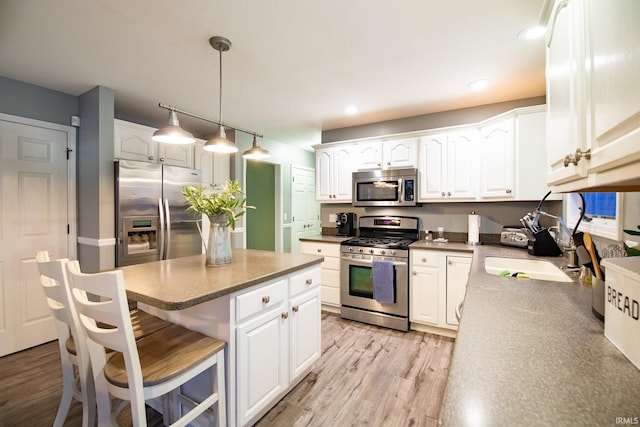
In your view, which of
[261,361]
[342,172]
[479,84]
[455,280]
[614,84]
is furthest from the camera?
[342,172]

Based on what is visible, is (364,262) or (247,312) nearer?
(247,312)

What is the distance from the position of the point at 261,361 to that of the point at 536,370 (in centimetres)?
136

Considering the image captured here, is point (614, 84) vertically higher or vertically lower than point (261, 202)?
higher

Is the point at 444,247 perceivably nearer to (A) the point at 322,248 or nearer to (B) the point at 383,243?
(B) the point at 383,243

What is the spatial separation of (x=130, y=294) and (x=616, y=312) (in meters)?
1.82

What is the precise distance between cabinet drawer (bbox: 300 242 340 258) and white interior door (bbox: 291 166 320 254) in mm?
1582

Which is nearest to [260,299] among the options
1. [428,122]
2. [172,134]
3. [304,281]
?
[304,281]

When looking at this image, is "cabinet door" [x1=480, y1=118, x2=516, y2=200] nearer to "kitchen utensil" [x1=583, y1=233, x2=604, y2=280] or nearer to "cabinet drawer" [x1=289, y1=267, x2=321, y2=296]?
"kitchen utensil" [x1=583, y1=233, x2=604, y2=280]

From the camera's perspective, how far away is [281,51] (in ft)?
6.88

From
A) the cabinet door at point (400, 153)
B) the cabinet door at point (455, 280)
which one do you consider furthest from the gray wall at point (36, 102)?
the cabinet door at point (455, 280)

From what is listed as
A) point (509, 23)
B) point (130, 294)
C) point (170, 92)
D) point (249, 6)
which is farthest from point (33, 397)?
point (509, 23)

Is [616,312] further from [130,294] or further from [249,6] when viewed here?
[249,6]

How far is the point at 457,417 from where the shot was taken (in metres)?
0.53

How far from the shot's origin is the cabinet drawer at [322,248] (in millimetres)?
3380
